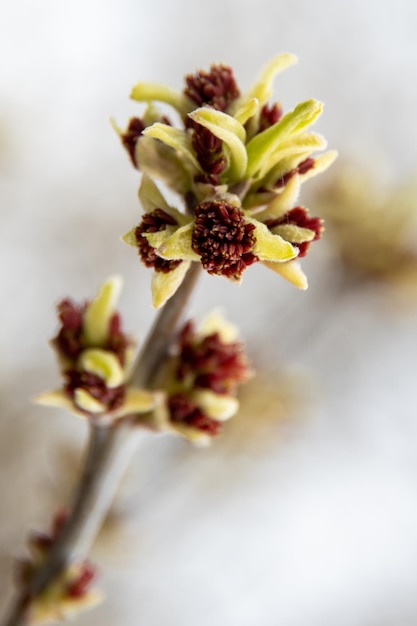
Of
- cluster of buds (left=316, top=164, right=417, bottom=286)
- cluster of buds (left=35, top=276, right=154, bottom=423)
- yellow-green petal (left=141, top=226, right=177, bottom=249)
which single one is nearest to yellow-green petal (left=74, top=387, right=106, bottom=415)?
cluster of buds (left=35, top=276, right=154, bottom=423)

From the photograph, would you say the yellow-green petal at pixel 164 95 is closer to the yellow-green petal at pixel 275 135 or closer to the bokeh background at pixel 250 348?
the yellow-green petal at pixel 275 135

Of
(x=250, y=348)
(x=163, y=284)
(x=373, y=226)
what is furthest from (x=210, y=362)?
(x=250, y=348)

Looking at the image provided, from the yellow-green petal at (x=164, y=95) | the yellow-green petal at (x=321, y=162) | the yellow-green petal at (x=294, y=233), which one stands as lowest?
the yellow-green petal at (x=294, y=233)

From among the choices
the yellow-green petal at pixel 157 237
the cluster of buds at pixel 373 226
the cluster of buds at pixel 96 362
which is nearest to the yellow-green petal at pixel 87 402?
the cluster of buds at pixel 96 362

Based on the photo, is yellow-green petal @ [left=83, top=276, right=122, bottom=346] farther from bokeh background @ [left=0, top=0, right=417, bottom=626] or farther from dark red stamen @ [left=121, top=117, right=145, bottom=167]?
bokeh background @ [left=0, top=0, right=417, bottom=626]

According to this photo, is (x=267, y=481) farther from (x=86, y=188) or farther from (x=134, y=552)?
(x=86, y=188)

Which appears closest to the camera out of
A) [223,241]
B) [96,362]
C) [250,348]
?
[223,241]

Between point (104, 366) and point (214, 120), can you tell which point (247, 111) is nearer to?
point (214, 120)
